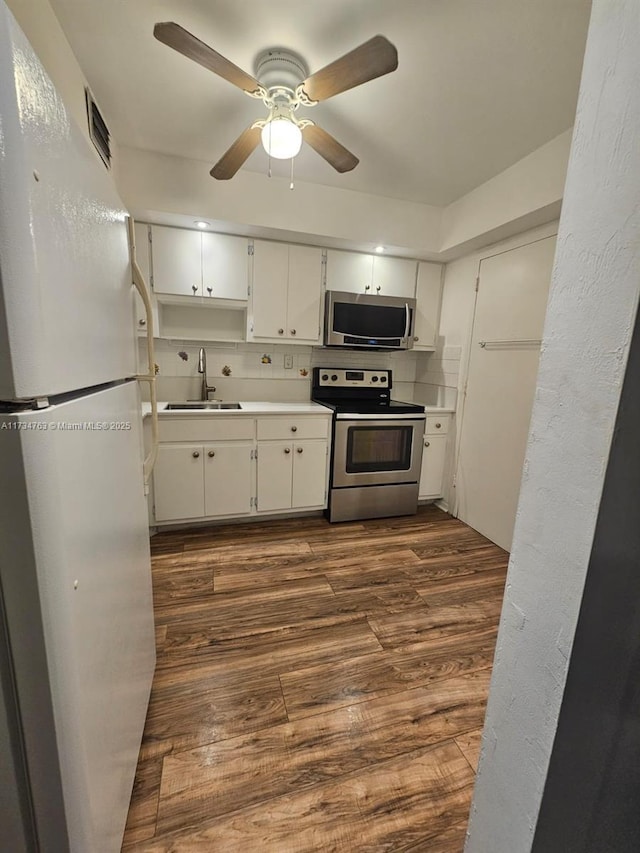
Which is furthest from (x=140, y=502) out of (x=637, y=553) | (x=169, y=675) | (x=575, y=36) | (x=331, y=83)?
(x=575, y=36)

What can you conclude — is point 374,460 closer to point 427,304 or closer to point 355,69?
point 427,304

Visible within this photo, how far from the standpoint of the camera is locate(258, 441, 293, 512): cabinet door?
8.82ft

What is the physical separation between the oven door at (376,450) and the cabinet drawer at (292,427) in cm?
13

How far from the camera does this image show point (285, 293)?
9.25 ft

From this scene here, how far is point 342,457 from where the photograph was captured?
283 centimetres

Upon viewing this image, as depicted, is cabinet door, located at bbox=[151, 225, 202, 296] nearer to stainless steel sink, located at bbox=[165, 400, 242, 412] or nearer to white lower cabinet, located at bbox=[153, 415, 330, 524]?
stainless steel sink, located at bbox=[165, 400, 242, 412]

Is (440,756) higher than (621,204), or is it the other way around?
(621,204)

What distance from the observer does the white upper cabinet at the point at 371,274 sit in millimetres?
2936

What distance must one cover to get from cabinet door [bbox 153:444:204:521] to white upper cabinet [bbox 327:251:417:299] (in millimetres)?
1764

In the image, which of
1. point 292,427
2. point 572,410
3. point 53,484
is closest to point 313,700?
point 53,484

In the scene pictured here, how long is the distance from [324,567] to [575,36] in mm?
2771

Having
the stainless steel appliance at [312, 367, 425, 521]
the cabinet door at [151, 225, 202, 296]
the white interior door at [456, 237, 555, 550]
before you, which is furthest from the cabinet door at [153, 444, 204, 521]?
the white interior door at [456, 237, 555, 550]

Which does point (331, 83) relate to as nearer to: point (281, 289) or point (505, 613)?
point (281, 289)

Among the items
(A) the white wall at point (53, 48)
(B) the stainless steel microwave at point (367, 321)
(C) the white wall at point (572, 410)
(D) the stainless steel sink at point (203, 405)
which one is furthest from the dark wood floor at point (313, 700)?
(A) the white wall at point (53, 48)
